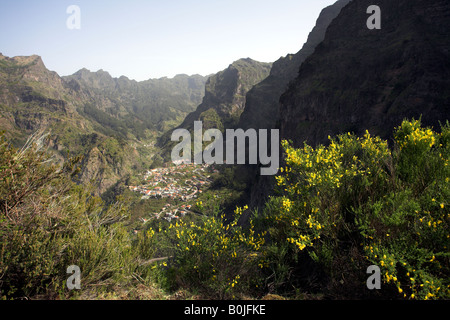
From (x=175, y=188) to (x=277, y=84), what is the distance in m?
106

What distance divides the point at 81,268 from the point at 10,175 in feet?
10.2

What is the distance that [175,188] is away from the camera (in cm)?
12762

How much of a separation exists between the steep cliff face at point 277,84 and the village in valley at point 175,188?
49971 mm

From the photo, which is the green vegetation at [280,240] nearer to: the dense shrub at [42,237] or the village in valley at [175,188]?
the dense shrub at [42,237]

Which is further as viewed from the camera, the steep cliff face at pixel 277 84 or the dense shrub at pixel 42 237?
the steep cliff face at pixel 277 84

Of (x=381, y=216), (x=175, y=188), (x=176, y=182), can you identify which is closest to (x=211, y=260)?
(x=381, y=216)

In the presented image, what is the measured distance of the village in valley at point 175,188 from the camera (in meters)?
95.9

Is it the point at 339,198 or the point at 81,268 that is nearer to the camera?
the point at 81,268

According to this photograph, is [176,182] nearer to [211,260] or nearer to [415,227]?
[211,260]

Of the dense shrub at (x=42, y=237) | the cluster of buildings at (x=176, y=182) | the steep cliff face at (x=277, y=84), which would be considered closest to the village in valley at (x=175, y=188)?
the cluster of buildings at (x=176, y=182)
